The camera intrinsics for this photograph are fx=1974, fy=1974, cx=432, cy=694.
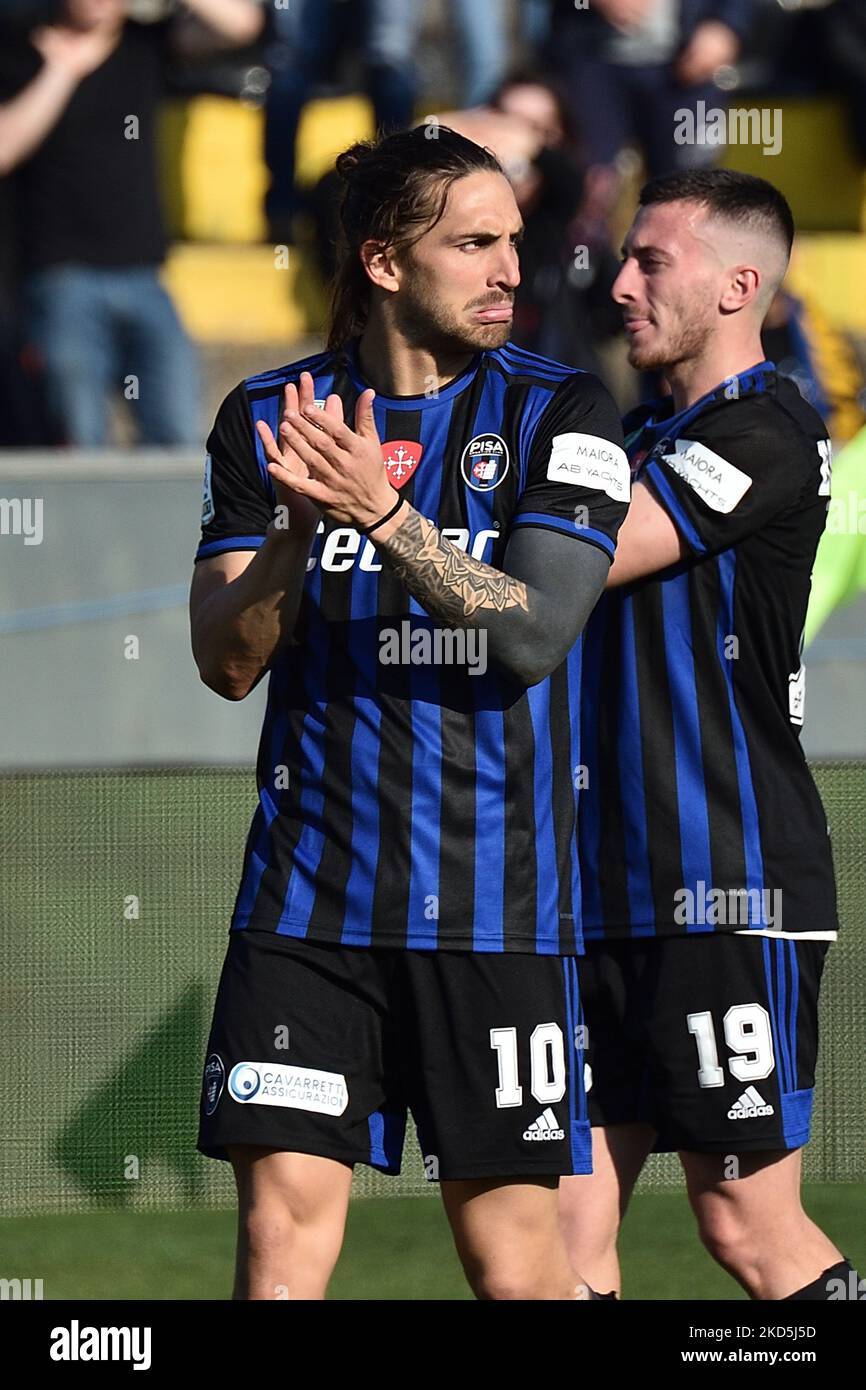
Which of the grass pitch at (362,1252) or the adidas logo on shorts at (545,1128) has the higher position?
the adidas logo on shorts at (545,1128)

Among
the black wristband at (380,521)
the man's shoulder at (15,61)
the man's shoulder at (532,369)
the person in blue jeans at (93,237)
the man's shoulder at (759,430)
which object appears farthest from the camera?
the man's shoulder at (15,61)

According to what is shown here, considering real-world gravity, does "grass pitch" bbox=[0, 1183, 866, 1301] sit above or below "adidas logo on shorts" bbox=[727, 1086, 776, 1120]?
below

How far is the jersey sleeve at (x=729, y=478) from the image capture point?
10.6 ft

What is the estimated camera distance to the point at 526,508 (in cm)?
278

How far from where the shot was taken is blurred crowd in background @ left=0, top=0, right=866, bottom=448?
834cm

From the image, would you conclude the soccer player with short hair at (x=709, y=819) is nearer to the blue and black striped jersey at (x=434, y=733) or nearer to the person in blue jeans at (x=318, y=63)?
the blue and black striped jersey at (x=434, y=733)

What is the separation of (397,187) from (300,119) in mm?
6822

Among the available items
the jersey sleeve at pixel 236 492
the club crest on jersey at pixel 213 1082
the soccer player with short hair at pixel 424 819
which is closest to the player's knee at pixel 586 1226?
the soccer player with short hair at pixel 424 819

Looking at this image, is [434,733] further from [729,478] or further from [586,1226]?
[586,1226]

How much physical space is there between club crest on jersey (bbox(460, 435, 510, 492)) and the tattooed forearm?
22cm

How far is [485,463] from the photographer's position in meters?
2.85

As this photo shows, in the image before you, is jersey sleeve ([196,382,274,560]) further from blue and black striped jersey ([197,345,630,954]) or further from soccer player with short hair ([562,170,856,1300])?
soccer player with short hair ([562,170,856,1300])

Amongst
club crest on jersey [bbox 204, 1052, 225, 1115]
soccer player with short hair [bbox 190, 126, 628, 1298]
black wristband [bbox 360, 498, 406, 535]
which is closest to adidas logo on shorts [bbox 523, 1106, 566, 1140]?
soccer player with short hair [bbox 190, 126, 628, 1298]
